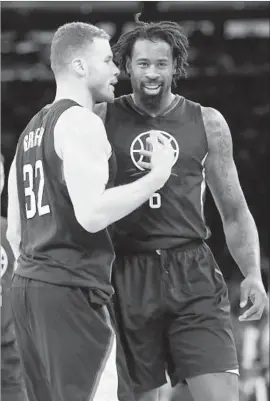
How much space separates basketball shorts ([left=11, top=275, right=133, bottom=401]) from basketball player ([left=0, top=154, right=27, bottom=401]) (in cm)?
143

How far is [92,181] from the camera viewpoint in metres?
3.09

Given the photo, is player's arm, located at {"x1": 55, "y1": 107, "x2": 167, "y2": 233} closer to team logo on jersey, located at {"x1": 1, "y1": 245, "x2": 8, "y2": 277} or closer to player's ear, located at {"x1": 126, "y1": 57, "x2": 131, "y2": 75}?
player's ear, located at {"x1": 126, "y1": 57, "x2": 131, "y2": 75}

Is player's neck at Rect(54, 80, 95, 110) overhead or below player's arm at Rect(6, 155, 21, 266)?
overhead

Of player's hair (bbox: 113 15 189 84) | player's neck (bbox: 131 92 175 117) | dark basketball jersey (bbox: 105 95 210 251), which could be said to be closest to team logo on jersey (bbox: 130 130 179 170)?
dark basketball jersey (bbox: 105 95 210 251)

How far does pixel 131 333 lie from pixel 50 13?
628cm

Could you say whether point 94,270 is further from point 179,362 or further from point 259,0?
point 259,0

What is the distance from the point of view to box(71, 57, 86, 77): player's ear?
134 inches

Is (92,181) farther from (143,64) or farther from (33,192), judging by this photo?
(143,64)

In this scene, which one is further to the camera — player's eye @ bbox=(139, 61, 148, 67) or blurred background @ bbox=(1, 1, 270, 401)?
blurred background @ bbox=(1, 1, 270, 401)

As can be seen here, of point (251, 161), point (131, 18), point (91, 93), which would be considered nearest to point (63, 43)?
point (91, 93)

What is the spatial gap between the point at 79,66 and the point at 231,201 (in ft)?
3.06

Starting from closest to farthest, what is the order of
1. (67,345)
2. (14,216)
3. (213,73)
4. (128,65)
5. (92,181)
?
(92,181) < (67,345) < (14,216) < (128,65) < (213,73)

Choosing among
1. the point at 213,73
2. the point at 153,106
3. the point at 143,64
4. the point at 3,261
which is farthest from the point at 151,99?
the point at 213,73

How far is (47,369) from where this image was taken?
3.22 m
